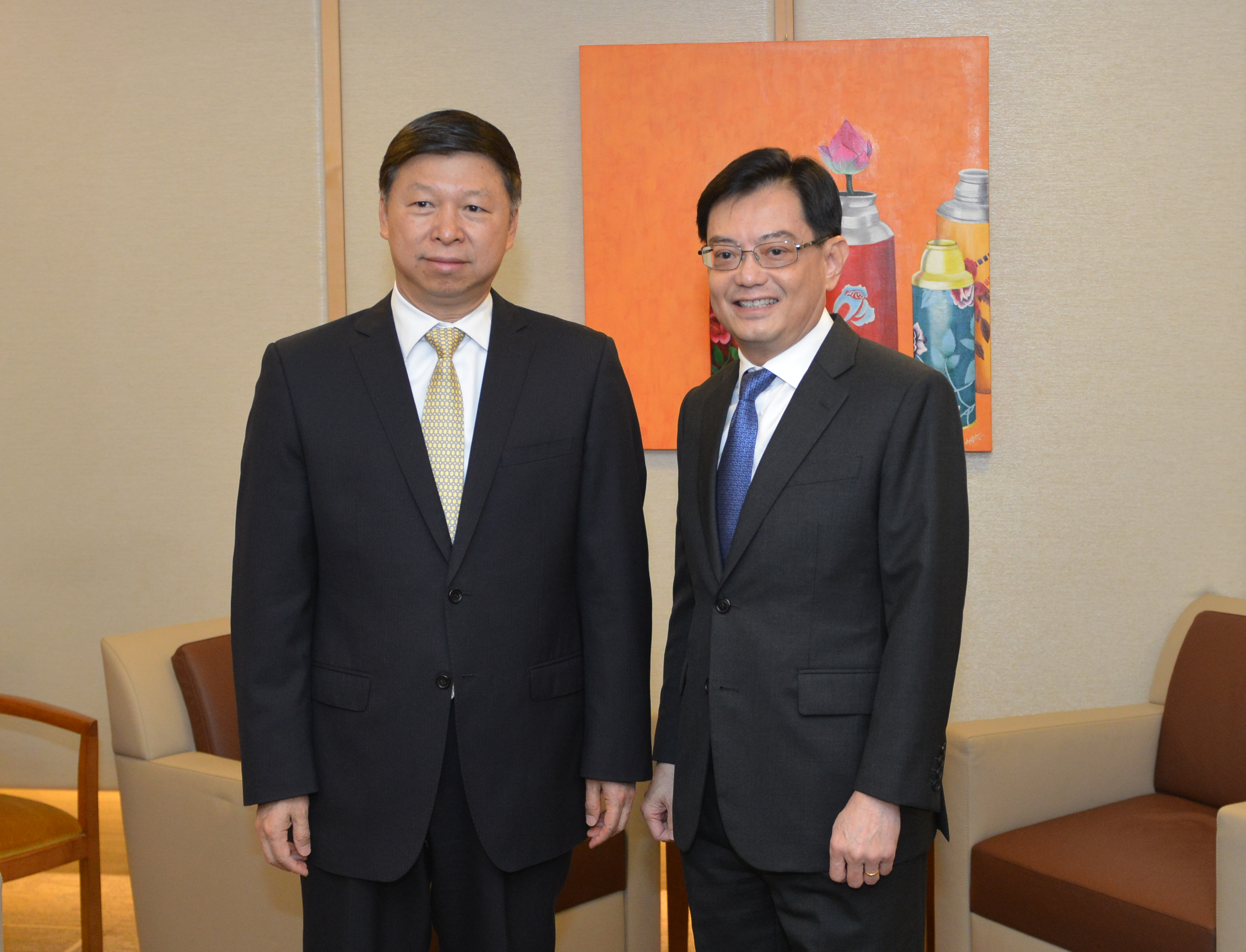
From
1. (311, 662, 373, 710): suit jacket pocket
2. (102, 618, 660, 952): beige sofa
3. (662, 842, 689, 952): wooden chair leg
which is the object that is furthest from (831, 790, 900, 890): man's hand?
(662, 842, 689, 952): wooden chair leg

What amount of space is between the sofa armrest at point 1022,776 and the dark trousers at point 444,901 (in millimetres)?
1204

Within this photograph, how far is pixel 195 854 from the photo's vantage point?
96.0 inches

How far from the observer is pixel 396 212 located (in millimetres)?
1725

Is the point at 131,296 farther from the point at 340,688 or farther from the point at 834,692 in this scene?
the point at 834,692

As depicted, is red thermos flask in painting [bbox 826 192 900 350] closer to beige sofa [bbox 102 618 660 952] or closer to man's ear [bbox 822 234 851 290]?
man's ear [bbox 822 234 851 290]

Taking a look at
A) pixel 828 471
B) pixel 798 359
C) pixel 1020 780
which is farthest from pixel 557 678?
pixel 1020 780

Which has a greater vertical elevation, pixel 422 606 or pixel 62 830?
pixel 422 606

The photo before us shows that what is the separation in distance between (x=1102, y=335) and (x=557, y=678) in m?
2.15

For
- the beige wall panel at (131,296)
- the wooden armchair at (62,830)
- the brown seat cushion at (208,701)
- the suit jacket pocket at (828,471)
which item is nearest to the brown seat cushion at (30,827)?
the wooden armchair at (62,830)

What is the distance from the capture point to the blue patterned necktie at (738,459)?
167 centimetres

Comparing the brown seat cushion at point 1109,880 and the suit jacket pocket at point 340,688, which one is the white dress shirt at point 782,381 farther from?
the brown seat cushion at point 1109,880

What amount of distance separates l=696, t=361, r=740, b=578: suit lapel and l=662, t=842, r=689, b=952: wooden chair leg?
4.32ft

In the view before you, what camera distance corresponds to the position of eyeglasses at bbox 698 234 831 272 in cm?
166

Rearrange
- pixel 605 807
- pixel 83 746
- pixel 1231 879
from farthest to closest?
pixel 83 746, pixel 1231 879, pixel 605 807
